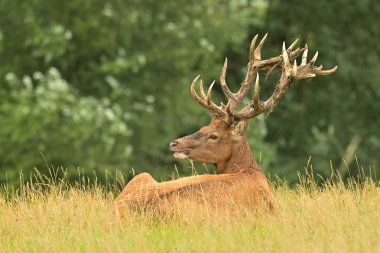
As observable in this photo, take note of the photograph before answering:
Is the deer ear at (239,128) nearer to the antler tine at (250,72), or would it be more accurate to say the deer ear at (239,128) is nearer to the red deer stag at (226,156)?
the red deer stag at (226,156)

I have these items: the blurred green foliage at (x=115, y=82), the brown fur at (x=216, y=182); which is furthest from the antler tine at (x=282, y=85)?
the blurred green foliage at (x=115, y=82)

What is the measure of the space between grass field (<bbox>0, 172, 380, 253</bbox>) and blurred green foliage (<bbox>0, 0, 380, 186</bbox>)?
977 cm

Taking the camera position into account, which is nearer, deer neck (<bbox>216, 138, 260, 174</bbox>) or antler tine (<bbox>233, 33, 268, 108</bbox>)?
deer neck (<bbox>216, 138, 260, 174</bbox>)

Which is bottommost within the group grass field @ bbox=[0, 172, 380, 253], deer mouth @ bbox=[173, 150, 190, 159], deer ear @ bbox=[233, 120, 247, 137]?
grass field @ bbox=[0, 172, 380, 253]

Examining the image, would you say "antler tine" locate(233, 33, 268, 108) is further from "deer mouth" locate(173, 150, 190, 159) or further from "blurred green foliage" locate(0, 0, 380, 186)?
"blurred green foliage" locate(0, 0, 380, 186)

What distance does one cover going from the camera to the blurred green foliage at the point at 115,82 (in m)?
21.1

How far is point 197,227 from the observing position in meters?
8.96

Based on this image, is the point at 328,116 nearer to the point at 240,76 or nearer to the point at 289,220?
the point at 240,76

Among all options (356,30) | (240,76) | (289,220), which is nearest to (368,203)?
(289,220)

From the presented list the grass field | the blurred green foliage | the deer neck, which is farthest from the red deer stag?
the blurred green foliage

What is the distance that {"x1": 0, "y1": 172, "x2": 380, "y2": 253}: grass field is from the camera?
7.95 meters

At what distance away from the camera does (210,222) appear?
9.01 meters

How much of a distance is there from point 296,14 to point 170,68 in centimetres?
565

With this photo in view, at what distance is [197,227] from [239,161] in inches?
86.5
